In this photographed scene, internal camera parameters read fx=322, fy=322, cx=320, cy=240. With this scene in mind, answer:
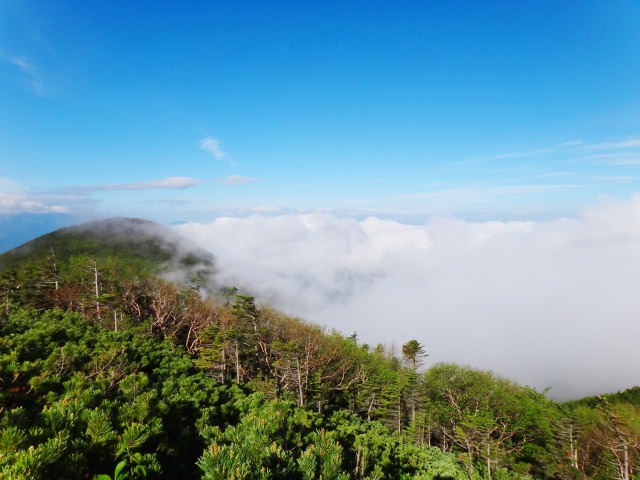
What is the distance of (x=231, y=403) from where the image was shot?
1036cm

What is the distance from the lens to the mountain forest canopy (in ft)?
16.8

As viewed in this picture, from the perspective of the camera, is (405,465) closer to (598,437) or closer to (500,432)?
(500,432)

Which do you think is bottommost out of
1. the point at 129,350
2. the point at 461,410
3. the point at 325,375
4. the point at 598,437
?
the point at 598,437

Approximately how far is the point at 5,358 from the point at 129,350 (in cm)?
417

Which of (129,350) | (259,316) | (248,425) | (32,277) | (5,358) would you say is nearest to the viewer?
(248,425)

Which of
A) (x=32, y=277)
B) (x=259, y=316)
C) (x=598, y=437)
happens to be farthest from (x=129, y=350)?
(x=598, y=437)

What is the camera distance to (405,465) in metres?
9.05

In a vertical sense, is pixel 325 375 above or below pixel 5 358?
below

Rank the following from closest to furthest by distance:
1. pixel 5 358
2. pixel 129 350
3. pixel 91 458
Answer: pixel 91 458
pixel 5 358
pixel 129 350

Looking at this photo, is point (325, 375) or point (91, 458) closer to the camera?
point (91, 458)

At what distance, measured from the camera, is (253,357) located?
173 feet

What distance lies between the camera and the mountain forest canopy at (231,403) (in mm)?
5125

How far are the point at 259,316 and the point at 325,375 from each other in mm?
14256

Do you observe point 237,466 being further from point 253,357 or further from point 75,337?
point 253,357
